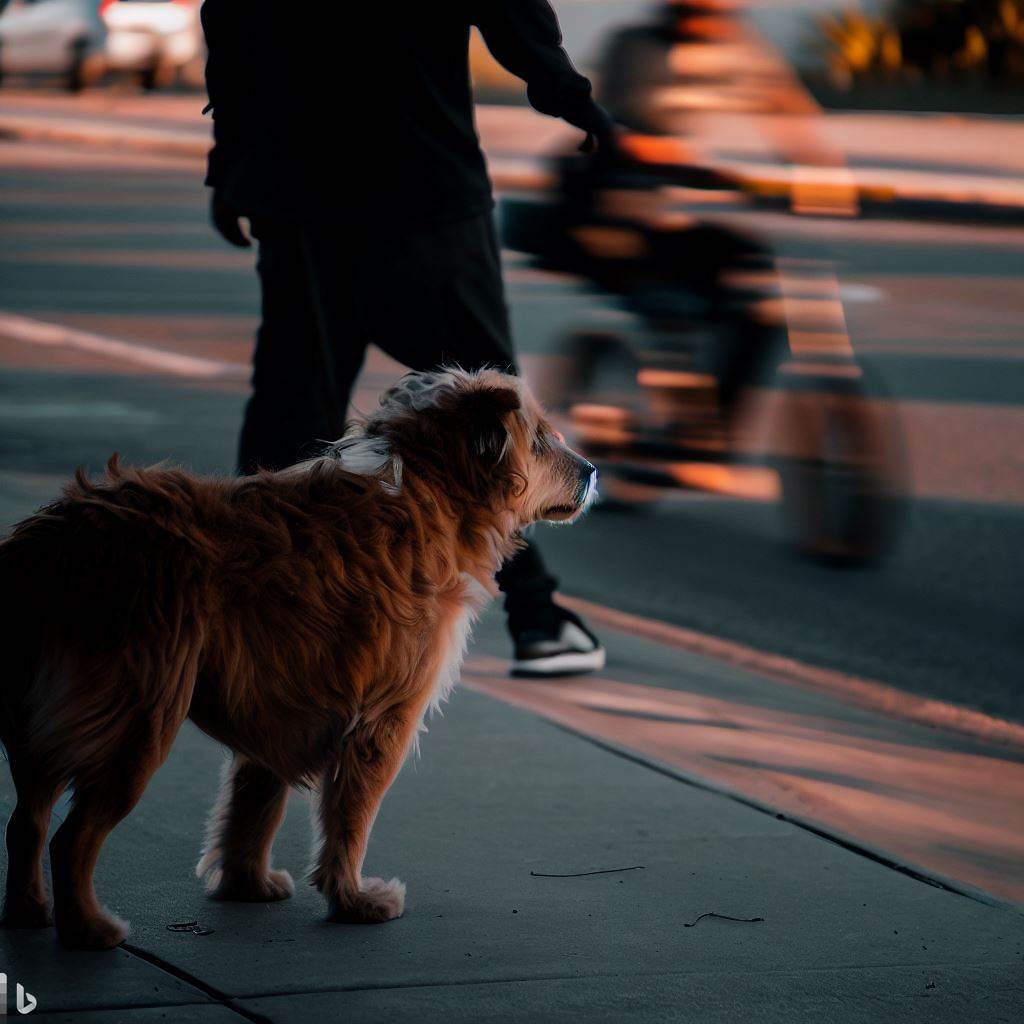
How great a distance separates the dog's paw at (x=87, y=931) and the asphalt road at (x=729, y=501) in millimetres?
3315

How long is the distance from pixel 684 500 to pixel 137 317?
585cm

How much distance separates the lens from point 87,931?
381 cm

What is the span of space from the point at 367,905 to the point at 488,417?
1058 mm

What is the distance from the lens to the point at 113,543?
374 cm

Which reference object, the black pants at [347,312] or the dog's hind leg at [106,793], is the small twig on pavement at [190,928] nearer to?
the dog's hind leg at [106,793]

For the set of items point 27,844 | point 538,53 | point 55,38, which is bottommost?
point 27,844

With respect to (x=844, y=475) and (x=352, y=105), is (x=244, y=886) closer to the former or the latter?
(x=352, y=105)

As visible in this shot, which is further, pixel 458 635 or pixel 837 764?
pixel 837 764

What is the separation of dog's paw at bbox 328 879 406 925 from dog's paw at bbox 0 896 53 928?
23.5 inches

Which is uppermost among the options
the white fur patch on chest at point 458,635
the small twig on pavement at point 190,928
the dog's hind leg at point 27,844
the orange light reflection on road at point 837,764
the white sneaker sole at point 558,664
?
the white fur patch on chest at point 458,635

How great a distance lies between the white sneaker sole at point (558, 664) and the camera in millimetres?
6141

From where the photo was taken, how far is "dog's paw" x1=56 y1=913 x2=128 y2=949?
3.81 meters

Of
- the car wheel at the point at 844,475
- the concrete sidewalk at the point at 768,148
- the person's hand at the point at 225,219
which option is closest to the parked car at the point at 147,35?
the concrete sidewalk at the point at 768,148

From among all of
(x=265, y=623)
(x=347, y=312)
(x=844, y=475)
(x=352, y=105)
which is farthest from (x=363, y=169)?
(x=844, y=475)
